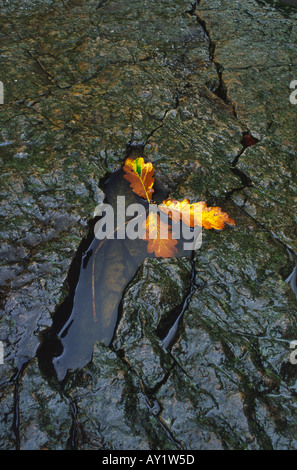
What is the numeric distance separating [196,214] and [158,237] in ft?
0.86

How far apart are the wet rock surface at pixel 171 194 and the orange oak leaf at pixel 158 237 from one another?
0.08 meters

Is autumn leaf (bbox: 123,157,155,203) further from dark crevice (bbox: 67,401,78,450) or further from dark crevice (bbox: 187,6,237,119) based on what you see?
dark crevice (bbox: 67,401,78,450)

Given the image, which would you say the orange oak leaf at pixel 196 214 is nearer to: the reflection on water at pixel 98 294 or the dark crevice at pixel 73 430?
the reflection on water at pixel 98 294

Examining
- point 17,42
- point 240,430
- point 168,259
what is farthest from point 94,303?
point 17,42

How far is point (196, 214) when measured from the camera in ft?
6.52

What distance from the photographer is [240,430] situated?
1358 mm

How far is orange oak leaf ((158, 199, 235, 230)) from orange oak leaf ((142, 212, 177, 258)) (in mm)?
81

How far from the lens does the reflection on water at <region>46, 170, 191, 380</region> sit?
1.58m

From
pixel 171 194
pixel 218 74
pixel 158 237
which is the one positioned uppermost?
pixel 218 74

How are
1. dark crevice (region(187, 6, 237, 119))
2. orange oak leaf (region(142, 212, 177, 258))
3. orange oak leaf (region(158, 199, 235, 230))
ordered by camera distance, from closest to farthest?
1. orange oak leaf (region(142, 212, 177, 258))
2. orange oak leaf (region(158, 199, 235, 230))
3. dark crevice (region(187, 6, 237, 119))

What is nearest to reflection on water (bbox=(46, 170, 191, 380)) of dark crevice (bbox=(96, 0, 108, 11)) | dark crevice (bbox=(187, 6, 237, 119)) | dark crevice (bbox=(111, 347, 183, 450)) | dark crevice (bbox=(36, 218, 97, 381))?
dark crevice (bbox=(36, 218, 97, 381))

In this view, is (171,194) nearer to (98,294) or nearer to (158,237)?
(158,237)

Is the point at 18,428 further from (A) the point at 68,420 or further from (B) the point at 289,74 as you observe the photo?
(B) the point at 289,74

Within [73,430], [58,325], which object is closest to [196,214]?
[58,325]
